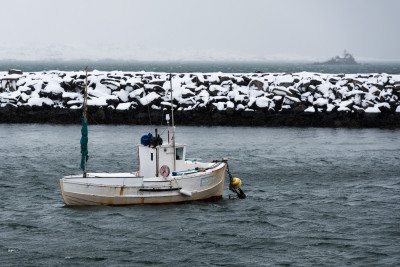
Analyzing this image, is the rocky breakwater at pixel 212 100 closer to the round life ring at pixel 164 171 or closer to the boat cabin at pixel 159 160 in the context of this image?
the boat cabin at pixel 159 160

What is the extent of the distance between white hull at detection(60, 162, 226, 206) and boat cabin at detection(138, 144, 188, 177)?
1.75 ft

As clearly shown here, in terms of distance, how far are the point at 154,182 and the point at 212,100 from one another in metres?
27.1

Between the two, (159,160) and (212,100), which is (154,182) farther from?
(212,100)

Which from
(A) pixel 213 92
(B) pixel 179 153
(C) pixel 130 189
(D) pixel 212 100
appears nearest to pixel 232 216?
(B) pixel 179 153

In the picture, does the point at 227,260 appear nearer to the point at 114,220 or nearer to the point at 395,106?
the point at 114,220

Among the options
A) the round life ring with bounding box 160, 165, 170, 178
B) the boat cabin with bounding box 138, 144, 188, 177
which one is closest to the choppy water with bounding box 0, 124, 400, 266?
the round life ring with bounding box 160, 165, 170, 178

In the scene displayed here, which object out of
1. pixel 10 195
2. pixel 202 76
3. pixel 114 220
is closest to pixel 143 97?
pixel 202 76

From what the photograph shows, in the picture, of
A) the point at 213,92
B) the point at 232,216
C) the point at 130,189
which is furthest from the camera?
the point at 213,92

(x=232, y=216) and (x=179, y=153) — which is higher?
(x=179, y=153)

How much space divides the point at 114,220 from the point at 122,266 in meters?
4.57

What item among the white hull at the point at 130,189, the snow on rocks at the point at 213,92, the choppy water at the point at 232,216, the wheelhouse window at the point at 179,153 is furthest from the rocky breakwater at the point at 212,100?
the white hull at the point at 130,189

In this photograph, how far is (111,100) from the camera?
49500 mm

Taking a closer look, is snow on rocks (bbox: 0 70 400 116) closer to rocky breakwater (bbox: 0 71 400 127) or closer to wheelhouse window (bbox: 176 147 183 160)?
rocky breakwater (bbox: 0 71 400 127)

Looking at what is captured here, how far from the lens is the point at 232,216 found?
2233cm
